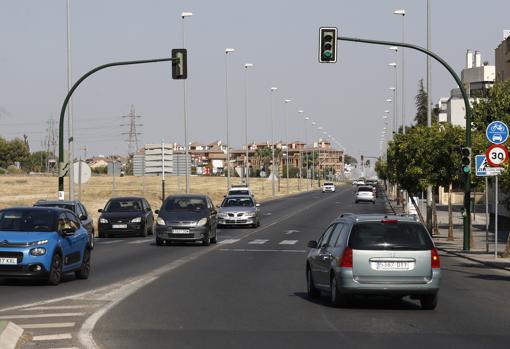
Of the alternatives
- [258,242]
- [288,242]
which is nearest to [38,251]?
[258,242]

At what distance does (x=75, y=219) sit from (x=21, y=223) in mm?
1639

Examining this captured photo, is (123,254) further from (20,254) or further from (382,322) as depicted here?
(382,322)

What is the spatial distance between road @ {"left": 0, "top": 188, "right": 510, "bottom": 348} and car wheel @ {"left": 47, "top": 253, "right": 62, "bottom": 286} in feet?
0.62

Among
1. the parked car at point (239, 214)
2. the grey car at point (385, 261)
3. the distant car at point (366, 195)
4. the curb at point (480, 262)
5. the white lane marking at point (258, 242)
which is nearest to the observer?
the grey car at point (385, 261)

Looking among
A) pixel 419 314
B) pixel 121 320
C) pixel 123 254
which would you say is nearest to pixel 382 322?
pixel 419 314

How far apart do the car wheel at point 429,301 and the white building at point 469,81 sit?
256 ft

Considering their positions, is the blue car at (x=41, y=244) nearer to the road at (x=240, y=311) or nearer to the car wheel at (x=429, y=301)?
the road at (x=240, y=311)

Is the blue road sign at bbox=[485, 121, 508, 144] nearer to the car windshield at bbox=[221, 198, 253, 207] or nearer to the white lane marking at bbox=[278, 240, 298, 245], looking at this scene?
the white lane marking at bbox=[278, 240, 298, 245]

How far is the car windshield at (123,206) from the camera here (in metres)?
41.6

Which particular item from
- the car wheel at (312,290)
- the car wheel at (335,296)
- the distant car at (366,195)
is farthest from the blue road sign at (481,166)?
the distant car at (366,195)

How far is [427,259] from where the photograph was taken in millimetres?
15430

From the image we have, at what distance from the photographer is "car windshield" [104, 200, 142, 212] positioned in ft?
137

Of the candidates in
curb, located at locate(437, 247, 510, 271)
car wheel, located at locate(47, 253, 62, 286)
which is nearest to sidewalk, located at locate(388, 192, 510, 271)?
curb, located at locate(437, 247, 510, 271)

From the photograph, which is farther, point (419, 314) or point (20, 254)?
point (20, 254)
